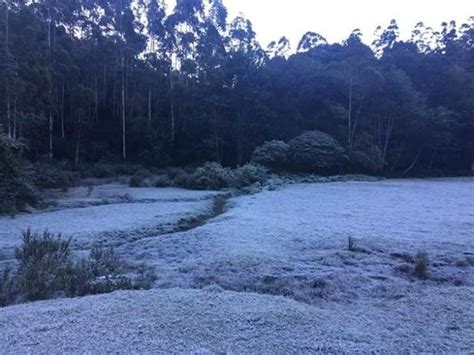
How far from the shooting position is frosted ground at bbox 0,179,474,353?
290cm

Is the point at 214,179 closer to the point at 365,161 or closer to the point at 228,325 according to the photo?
the point at 365,161

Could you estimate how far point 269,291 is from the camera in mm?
4301

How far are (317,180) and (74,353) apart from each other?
19190 mm

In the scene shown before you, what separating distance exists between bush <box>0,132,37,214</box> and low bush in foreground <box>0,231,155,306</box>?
590 centimetres

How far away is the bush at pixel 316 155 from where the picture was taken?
22.8 m

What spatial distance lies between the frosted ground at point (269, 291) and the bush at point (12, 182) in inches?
50.8

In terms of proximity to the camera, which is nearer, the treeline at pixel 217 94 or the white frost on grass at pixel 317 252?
the white frost on grass at pixel 317 252

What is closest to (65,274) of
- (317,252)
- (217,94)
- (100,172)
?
(317,252)

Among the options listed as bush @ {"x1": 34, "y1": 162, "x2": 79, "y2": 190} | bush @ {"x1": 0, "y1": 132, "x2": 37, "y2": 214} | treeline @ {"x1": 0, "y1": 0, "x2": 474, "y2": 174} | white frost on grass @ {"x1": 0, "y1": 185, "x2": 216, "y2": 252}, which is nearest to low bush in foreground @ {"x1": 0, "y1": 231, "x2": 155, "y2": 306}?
white frost on grass @ {"x1": 0, "y1": 185, "x2": 216, "y2": 252}

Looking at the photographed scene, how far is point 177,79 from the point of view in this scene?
31.7m

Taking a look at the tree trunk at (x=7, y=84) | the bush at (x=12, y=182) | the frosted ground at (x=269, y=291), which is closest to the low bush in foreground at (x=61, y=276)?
the frosted ground at (x=269, y=291)

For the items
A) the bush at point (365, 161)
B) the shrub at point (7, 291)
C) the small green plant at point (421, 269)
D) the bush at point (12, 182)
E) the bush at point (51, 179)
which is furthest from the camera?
the bush at point (365, 161)

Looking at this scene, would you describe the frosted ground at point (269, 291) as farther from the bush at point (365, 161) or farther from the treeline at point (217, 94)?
the treeline at point (217, 94)

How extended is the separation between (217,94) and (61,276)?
24.4m
